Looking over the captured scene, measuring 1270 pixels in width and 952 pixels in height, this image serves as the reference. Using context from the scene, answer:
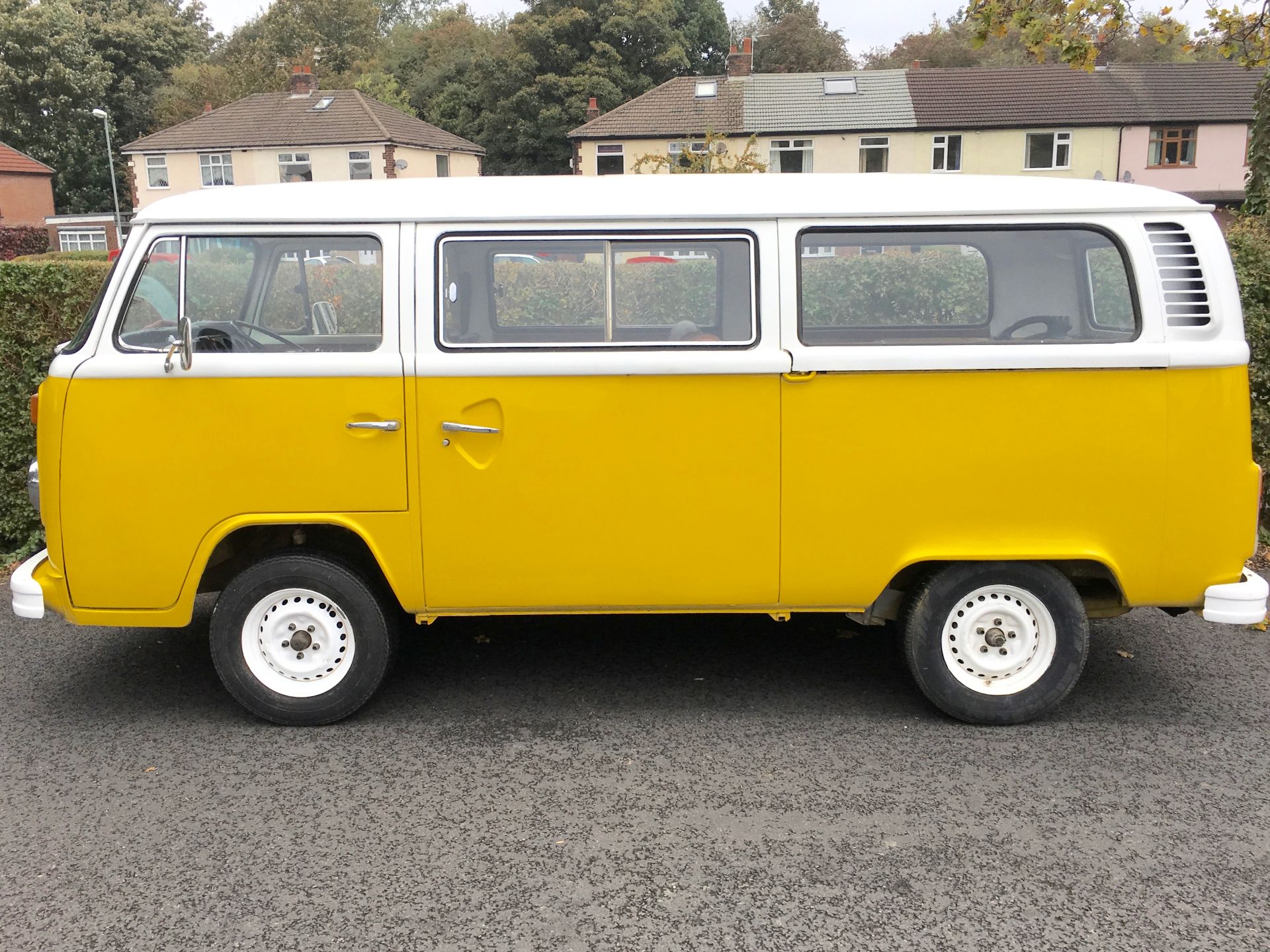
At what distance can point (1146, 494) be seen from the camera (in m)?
4.51

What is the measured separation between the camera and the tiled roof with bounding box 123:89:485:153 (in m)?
53.3

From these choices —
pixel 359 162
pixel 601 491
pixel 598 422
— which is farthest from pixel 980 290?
pixel 359 162

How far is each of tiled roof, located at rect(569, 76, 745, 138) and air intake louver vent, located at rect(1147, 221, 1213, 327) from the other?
44.9m

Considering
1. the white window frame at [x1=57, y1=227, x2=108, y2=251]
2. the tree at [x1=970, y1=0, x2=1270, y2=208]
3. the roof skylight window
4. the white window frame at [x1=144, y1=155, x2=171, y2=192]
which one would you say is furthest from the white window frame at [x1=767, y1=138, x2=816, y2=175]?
the tree at [x1=970, y1=0, x2=1270, y2=208]

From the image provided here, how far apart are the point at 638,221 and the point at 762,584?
5.19ft

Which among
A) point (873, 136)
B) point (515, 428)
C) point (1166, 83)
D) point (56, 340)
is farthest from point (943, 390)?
point (1166, 83)

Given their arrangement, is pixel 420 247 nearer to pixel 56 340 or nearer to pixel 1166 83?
pixel 56 340

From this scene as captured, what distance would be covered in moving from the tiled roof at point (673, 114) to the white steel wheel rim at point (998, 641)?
148 ft

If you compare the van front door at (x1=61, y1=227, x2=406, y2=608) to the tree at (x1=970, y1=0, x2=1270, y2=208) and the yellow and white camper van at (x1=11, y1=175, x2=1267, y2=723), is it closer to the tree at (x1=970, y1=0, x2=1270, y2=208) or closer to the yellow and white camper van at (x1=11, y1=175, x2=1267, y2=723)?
the yellow and white camper van at (x1=11, y1=175, x2=1267, y2=723)

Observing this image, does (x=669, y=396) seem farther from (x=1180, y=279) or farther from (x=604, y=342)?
(x=1180, y=279)

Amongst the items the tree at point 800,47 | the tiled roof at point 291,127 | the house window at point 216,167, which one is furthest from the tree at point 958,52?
the house window at point 216,167

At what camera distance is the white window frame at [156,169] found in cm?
5522

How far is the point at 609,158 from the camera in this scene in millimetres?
49688

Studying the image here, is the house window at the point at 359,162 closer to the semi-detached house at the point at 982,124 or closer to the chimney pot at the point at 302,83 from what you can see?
the chimney pot at the point at 302,83
